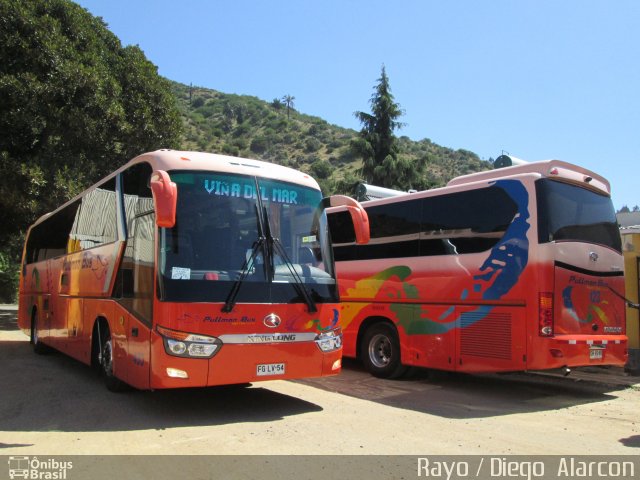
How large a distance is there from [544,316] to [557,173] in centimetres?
221

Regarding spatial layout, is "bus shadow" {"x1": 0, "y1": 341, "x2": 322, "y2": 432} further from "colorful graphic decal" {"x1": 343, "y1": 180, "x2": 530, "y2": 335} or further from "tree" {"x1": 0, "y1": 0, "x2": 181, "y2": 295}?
"tree" {"x1": 0, "y1": 0, "x2": 181, "y2": 295}

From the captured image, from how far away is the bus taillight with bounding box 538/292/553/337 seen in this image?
25.2ft

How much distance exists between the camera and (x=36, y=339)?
13719mm

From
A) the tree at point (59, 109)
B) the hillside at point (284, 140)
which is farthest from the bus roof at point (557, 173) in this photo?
the hillside at point (284, 140)

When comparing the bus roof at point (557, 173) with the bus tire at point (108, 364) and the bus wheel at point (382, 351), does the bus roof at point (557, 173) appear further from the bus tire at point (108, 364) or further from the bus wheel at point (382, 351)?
the bus tire at point (108, 364)

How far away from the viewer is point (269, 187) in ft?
24.0

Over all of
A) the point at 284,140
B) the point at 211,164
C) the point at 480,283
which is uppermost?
the point at 284,140

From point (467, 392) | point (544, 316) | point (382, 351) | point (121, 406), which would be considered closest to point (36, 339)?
point (121, 406)

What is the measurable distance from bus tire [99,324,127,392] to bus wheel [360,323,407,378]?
4.62 meters

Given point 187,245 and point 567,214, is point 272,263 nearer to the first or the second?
point 187,245

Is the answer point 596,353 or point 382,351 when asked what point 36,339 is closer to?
point 382,351

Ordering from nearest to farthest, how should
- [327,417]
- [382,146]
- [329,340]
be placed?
1. [327,417]
2. [329,340]
3. [382,146]
